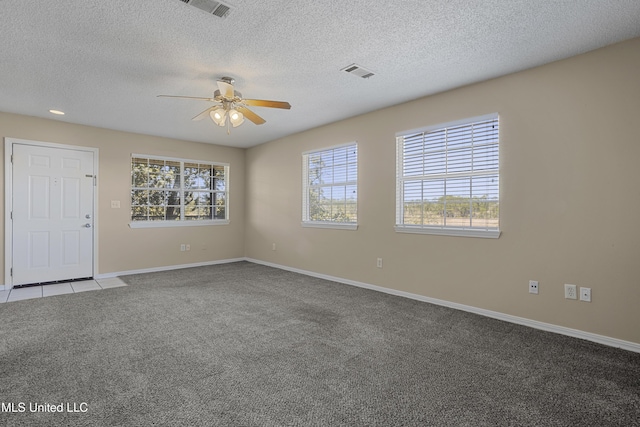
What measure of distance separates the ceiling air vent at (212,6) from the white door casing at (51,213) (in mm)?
4215

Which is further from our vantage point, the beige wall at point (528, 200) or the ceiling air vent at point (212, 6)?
the beige wall at point (528, 200)

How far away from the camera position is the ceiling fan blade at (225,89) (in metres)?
3.11

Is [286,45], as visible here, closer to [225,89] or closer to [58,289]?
[225,89]

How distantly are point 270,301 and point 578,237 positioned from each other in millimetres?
3275

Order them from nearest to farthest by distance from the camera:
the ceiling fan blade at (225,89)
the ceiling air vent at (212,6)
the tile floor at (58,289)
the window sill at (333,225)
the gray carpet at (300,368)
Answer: the gray carpet at (300,368), the ceiling air vent at (212,6), the ceiling fan blade at (225,89), the tile floor at (58,289), the window sill at (333,225)

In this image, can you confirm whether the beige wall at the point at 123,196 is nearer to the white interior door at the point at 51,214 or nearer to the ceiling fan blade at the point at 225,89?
the white interior door at the point at 51,214

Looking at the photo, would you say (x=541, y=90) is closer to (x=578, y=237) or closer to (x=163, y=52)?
(x=578, y=237)

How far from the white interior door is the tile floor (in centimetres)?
24

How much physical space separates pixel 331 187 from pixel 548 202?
3042 millimetres

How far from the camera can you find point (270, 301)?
400 centimetres

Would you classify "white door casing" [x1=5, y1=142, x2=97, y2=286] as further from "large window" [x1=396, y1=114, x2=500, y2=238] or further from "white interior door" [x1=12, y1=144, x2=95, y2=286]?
"large window" [x1=396, y1=114, x2=500, y2=238]

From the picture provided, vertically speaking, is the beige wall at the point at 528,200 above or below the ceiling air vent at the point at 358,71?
below

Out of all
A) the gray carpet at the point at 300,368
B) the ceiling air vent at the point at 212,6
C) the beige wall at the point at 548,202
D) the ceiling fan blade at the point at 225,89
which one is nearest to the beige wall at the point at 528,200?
the beige wall at the point at 548,202

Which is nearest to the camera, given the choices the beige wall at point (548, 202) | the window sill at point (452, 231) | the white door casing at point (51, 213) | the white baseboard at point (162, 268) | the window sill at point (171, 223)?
the beige wall at point (548, 202)
